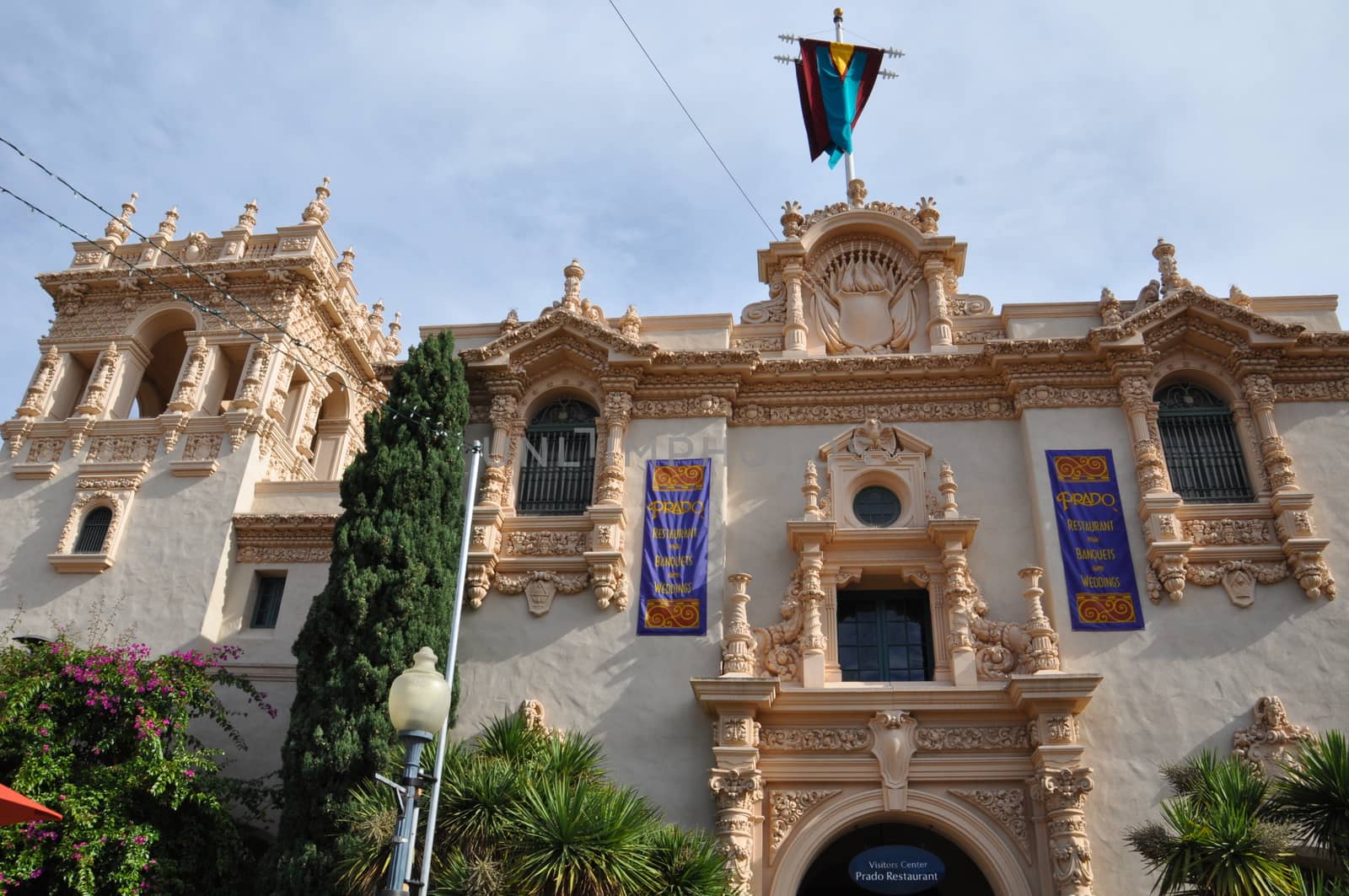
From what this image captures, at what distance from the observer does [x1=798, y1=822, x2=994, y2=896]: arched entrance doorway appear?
1716 centimetres

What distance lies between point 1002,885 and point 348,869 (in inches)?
348

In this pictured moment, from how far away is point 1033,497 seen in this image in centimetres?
1791

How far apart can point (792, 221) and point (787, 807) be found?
37.2 feet

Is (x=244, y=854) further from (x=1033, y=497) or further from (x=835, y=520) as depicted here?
(x=1033, y=497)

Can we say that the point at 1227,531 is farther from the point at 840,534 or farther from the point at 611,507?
the point at 611,507

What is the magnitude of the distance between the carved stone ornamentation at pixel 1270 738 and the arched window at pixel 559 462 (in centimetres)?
1101

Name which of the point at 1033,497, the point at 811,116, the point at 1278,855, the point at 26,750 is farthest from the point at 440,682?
the point at 811,116

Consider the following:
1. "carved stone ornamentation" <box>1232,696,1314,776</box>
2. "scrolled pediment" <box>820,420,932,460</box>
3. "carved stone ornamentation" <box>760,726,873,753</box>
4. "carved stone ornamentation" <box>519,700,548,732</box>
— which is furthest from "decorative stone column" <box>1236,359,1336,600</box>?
"carved stone ornamentation" <box>519,700,548,732</box>

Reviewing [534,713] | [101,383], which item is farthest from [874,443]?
[101,383]

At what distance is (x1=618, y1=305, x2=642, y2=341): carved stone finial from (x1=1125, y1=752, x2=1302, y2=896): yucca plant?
11.9m

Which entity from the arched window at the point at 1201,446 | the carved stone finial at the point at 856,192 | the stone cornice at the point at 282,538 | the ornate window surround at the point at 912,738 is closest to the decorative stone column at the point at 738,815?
the ornate window surround at the point at 912,738

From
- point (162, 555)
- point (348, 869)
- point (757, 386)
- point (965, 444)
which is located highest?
point (757, 386)

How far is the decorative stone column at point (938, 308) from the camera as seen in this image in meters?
19.6

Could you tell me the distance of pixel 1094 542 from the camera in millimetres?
17234
